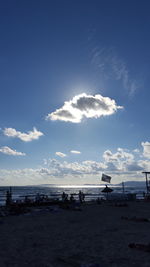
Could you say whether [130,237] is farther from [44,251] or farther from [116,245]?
→ [44,251]

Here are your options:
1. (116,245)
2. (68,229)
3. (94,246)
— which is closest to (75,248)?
(94,246)

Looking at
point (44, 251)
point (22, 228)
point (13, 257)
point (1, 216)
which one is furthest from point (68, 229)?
point (1, 216)

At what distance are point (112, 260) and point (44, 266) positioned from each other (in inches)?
71.8

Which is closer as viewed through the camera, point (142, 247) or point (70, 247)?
point (142, 247)

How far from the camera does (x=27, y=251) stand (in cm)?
749

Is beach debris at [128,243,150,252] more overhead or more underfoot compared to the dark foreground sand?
more overhead

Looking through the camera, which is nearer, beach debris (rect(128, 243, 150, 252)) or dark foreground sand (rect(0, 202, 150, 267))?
dark foreground sand (rect(0, 202, 150, 267))

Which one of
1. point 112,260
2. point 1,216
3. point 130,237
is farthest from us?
point 1,216

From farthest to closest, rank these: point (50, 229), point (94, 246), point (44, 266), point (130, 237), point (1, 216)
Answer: point (1, 216)
point (50, 229)
point (130, 237)
point (94, 246)
point (44, 266)

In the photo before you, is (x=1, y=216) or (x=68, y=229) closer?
(x=68, y=229)

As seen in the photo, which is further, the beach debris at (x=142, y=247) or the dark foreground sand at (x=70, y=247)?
the beach debris at (x=142, y=247)

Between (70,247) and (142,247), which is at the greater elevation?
(142,247)

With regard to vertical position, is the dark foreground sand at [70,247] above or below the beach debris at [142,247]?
below

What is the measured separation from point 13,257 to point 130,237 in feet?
15.2
